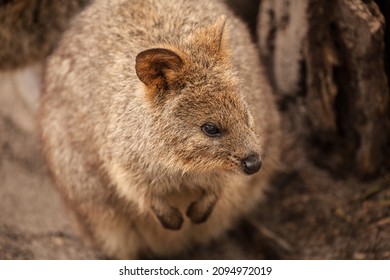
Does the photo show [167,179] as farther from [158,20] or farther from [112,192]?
[158,20]

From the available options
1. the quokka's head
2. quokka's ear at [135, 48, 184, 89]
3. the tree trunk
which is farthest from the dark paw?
the tree trunk

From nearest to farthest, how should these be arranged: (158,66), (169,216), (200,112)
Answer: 1. (158,66)
2. (200,112)
3. (169,216)

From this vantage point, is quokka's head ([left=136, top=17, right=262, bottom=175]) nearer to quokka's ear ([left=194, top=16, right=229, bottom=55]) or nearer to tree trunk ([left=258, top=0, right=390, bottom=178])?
quokka's ear ([left=194, top=16, right=229, bottom=55])

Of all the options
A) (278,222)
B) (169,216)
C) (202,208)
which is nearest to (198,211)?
(202,208)

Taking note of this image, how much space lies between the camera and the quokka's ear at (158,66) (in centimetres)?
391

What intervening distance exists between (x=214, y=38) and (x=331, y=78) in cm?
147

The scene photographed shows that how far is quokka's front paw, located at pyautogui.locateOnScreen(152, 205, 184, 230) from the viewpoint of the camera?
4836 mm

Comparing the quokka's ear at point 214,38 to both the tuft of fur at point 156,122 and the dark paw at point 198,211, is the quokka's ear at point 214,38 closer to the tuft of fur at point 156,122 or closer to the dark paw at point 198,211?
the tuft of fur at point 156,122

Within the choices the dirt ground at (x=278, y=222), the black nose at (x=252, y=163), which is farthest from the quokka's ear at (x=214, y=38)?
the dirt ground at (x=278, y=222)

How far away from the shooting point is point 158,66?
4020mm

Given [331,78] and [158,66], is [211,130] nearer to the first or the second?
[158,66]

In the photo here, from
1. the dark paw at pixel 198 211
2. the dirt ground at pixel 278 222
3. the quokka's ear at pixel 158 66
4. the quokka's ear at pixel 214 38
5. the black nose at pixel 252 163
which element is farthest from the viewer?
the dirt ground at pixel 278 222

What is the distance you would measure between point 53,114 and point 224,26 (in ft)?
5.40

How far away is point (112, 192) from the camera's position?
5105 mm
